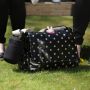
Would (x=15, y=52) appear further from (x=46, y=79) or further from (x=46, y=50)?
(x=46, y=79)

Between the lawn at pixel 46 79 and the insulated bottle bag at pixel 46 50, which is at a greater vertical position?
the insulated bottle bag at pixel 46 50

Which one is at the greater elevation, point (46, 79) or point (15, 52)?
point (15, 52)

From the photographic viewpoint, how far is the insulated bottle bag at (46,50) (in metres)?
3.64

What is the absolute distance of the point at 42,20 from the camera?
19.6ft

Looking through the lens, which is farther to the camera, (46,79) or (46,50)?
(46,50)

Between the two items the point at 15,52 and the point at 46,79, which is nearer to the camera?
the point at 46,79

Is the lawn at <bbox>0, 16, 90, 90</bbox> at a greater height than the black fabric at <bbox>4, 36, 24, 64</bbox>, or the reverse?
the black fabric at <bbox>4, 36, 24, 64</bbox>

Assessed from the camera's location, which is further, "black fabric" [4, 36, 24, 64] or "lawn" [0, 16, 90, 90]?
"black fabric" [4, 36, 24, 64]

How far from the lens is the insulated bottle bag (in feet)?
11.9

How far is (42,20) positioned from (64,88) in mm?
2789

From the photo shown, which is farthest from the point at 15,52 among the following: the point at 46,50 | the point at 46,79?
the point at 46,79

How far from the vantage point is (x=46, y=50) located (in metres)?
3.65

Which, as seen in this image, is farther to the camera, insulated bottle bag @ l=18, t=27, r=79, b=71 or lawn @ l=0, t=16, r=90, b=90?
insulated bottle bag @ l=18, t=27, r=79, b=71

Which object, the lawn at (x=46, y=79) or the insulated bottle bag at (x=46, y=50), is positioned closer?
the lawn at (x=46, y=79)
